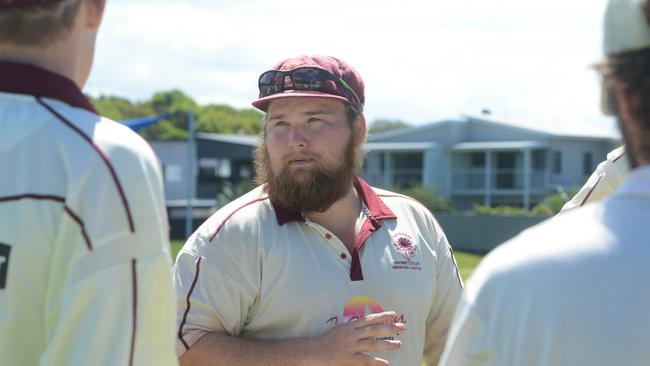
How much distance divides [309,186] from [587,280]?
2.14m

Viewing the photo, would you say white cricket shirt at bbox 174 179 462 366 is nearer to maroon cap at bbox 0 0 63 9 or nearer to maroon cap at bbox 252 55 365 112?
maroon cap at bbox 252 55 365 112

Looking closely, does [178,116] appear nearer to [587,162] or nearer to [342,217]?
[587,162]

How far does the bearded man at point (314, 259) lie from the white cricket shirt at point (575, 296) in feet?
5.73

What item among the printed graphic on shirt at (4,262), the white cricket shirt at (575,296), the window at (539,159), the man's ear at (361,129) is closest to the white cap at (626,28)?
the white cricket shirt at (575,296)

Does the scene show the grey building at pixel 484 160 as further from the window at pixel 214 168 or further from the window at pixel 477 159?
the window at pixel 214 168

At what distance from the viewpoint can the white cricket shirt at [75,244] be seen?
1762mm

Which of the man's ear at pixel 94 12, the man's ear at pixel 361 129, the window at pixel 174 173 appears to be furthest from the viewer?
the window at pixel 174 173

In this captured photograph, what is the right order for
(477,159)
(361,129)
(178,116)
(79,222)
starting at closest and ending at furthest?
(79,222) < (361,129) < (477,159) < (178,116)

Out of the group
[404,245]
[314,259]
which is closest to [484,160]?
[404,245]

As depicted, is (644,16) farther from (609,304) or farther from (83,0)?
(83,0)

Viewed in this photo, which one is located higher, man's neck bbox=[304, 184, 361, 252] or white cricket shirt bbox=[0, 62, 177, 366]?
white cricket shirt bbox=[0, 62, 177, 366]

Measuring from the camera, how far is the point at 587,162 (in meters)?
50.2

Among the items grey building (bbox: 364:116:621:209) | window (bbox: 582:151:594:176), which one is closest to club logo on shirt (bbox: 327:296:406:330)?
grey building (bbox: 364:116:621:209)

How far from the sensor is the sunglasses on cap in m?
3.69
